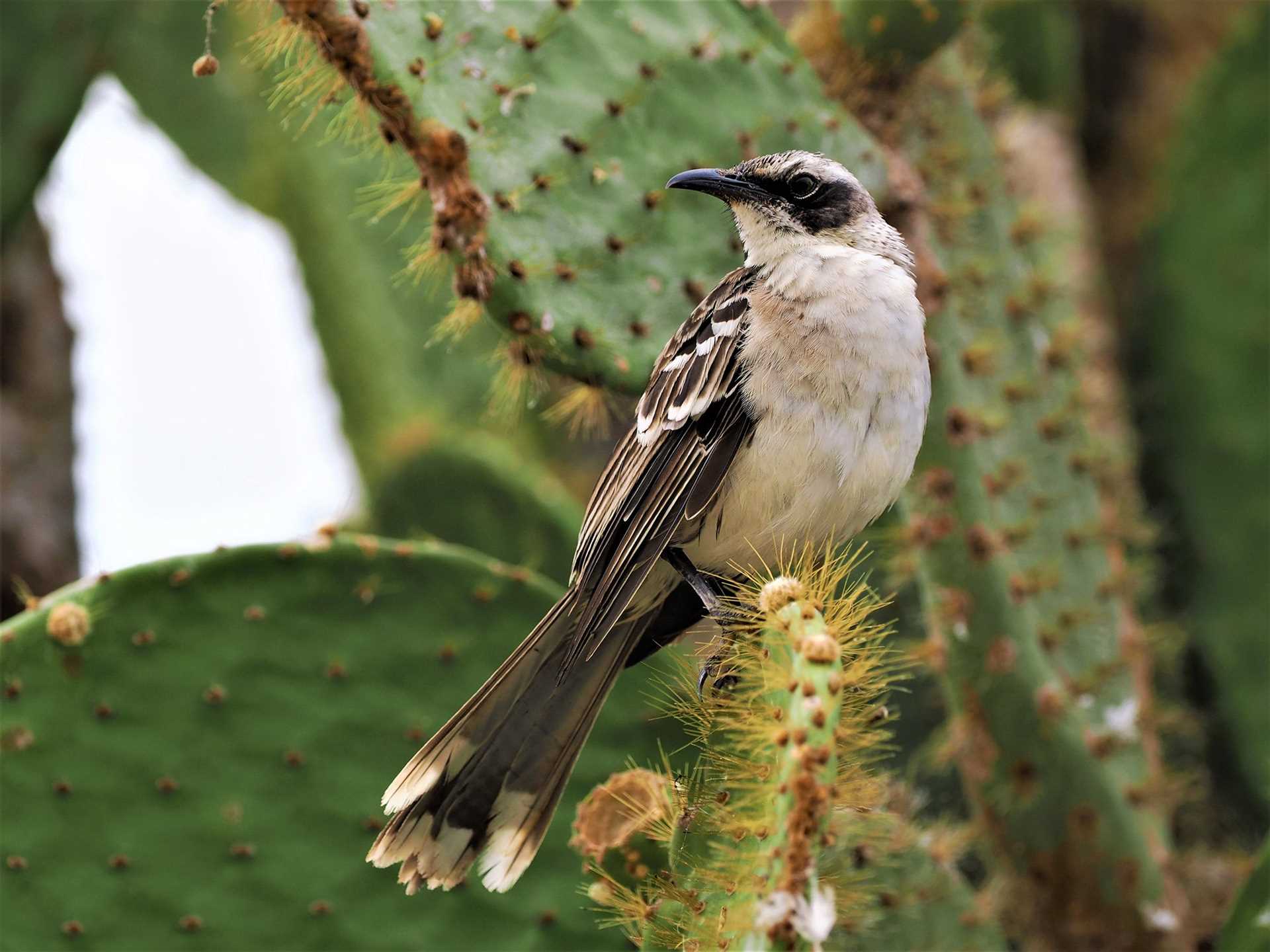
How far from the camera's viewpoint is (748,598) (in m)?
2.12

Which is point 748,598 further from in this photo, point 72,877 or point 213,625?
point 72,877

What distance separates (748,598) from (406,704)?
0.93 metres

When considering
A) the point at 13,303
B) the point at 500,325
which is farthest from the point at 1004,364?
the point at 13,303

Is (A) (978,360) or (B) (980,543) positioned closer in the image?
(B) (980,543)

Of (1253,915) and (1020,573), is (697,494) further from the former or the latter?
(1253,915)

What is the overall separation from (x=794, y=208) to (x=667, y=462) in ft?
1.94

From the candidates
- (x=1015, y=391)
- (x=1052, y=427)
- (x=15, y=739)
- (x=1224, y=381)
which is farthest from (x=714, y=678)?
(x=1224, y=381)

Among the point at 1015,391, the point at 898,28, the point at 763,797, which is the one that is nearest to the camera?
the point at 763,797

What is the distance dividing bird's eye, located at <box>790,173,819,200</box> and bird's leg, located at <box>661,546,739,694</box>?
71cm

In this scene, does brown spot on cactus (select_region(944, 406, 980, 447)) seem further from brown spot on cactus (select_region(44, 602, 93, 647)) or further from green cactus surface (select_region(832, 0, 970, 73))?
brown spot on cactus (select_region(44, 602, 93, 647))

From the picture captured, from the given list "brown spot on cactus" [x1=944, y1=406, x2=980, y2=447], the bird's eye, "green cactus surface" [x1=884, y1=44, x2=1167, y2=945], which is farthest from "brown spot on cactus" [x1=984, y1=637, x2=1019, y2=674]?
the bird's eye

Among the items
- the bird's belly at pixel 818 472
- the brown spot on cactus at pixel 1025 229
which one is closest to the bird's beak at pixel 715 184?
the bird's belly at pixel 818 472

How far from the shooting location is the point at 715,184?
2795 mm

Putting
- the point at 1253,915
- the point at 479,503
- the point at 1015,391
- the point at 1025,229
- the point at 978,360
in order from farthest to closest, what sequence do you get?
the point at 479,503
the point at 1025,229
the point at 1015,391
the point at 978,360
the point at 1253,915
